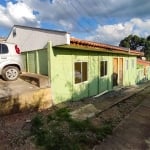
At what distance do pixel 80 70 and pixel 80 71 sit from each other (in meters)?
0.06

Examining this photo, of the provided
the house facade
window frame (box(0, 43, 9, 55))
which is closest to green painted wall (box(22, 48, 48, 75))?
the house facade

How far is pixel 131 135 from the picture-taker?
17.6 ft

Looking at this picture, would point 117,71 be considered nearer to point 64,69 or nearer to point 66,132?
point 64,69

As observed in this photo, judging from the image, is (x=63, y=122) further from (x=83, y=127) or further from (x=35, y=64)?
(x=35, y=64)

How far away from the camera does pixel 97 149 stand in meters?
4.50

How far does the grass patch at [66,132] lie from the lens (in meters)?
4.55

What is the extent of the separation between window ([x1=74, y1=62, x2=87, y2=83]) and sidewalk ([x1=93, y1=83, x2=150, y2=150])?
3777mm

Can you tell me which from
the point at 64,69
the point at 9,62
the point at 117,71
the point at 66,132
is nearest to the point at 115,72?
the point at 117,71

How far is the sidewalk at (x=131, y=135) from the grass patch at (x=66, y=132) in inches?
10.4

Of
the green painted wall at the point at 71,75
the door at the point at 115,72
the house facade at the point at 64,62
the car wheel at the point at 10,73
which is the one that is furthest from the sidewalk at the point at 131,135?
the door at the point at 115,72

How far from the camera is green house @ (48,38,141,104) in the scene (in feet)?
28.3

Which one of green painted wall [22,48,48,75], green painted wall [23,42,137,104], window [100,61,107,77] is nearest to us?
green painted wall [23,42,137,104]

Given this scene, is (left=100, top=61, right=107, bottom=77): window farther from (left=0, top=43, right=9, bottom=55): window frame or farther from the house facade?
(left=0, top=43, right=9, bottom=55): window frame

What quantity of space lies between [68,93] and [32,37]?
3.81 m
